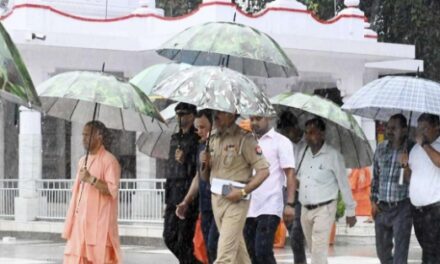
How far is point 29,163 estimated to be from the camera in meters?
21.7

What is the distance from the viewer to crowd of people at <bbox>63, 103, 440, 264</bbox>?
32.6 feet

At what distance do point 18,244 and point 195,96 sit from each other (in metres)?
11.5

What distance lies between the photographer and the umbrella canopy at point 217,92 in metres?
9.02

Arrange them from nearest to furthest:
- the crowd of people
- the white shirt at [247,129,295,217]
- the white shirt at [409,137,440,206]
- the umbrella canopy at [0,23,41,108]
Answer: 1. the umbrella canopy at [0,23,41,108]
2. the crowd of people
3. the white shirt at [247,129,295,217]
4. the white shirt at [409,137,440,206]

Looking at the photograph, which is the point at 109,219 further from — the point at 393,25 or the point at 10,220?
the point at 393,25

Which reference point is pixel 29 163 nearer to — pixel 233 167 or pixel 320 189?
pixel 320 189

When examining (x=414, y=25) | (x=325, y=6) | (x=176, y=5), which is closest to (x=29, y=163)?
(x=325, y=6)

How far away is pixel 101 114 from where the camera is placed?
11.4 m

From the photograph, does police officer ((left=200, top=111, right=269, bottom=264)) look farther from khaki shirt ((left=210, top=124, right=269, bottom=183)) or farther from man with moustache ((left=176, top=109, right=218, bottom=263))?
man with moustache ((left=176, top=109, right=218, bottom=263))

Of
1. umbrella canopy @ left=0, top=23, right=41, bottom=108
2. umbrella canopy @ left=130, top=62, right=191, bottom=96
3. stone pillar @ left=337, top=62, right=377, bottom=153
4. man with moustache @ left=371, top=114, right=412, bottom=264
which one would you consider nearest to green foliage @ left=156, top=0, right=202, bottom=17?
stone pillar @ left=337, top=62, right=377, bottom=153

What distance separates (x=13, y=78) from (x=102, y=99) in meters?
4.08

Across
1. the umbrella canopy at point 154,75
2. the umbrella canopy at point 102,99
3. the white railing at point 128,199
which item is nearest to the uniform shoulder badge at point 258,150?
the umbrella canopy at point 102,99

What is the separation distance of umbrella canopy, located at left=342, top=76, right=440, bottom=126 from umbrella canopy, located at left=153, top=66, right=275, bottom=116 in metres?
1.37

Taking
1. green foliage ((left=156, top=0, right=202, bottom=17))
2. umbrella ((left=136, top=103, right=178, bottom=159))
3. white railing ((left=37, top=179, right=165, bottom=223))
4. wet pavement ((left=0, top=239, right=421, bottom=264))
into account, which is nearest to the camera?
umbrella ((left=136, top=103, right=178, bottom=159))
